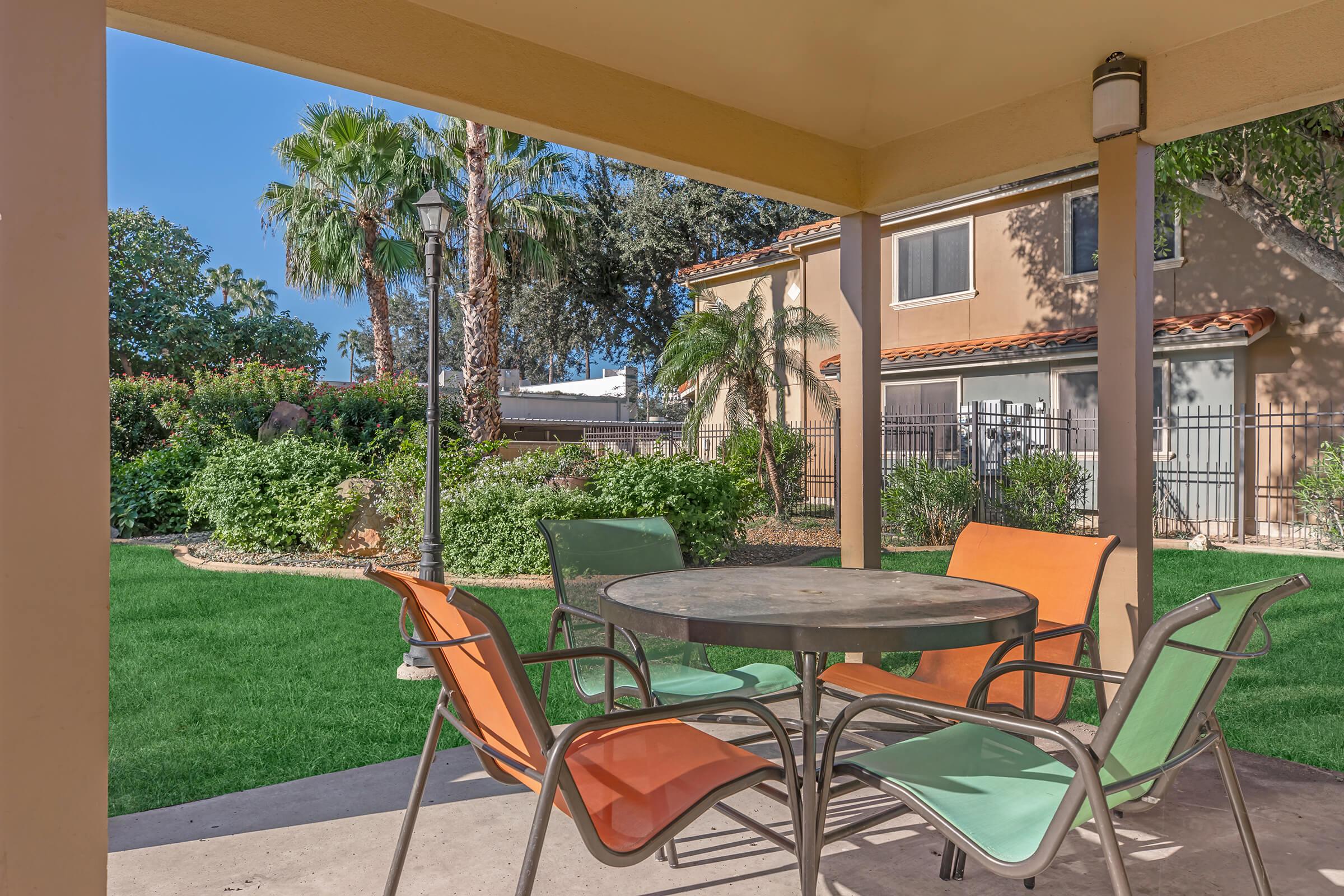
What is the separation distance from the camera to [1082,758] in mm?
1773

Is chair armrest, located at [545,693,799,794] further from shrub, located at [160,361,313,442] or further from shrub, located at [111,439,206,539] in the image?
shrub, located at [160,361,313,442]

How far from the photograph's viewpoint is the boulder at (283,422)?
47.8 ft

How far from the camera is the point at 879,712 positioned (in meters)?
4.44

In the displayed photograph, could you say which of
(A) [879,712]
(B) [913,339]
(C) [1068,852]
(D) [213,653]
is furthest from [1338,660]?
(B) [913,339]

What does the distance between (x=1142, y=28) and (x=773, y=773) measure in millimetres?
3526

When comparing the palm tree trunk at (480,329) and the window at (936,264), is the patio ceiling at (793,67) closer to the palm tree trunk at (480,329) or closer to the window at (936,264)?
the palm tree trunk at (480,329)

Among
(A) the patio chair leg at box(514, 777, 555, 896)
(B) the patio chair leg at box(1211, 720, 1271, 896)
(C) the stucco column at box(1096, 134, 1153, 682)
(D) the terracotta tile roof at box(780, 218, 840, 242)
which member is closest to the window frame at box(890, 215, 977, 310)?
(D) the terracotta tile roof at box(780, 218, 840, 242)

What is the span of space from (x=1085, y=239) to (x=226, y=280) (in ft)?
125

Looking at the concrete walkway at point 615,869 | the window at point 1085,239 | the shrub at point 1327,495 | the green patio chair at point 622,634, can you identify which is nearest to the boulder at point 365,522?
the concrete walkway at point 615,869

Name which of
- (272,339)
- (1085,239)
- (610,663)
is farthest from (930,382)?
(272,339)

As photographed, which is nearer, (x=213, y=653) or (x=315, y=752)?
(x=315, y=752)

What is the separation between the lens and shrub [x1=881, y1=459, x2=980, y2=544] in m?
11.6

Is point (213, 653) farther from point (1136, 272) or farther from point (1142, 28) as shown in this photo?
point (1142, 28)

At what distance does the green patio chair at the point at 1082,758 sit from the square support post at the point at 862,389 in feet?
8.55
